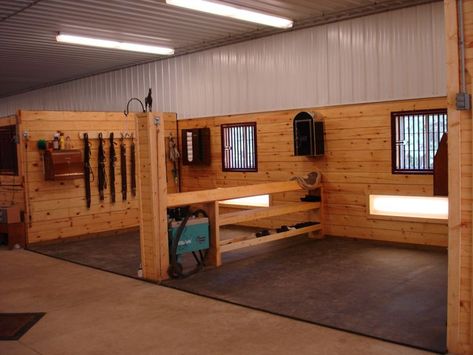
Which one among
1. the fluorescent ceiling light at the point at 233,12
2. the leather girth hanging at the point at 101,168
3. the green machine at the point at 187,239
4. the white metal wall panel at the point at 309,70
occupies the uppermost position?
the fluorescent ceiling light at the point at 233,12

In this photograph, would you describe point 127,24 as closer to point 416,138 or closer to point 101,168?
point 101,168

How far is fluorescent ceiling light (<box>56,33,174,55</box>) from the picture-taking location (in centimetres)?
848

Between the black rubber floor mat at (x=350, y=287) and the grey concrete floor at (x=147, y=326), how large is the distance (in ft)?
0.72

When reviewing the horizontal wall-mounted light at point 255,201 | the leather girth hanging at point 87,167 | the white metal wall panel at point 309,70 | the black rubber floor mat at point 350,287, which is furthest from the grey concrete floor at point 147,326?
the white metal wall panel at point 309,70

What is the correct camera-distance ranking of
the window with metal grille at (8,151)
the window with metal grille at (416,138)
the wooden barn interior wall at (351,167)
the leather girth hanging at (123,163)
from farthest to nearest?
the leather girth hanging at (123,163) < the window with metal grille at (8,151) < the wooden barn interior wall at (351,167) < the window with metal grille at (416,138)

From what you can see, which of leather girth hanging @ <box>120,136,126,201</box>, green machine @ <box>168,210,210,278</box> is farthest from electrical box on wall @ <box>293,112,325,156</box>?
leather girth hanging @ <box>120,136,126,201</box>

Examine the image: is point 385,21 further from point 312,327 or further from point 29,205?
point 29,205

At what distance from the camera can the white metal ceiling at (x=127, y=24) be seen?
6.96 metres

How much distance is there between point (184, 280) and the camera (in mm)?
5789

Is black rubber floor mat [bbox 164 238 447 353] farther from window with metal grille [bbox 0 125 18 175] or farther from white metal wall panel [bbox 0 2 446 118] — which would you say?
window with metal grille [bbox 0 125 18 175]

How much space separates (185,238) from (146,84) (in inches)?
230

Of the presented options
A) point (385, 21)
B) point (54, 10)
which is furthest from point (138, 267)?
point (385, 21)

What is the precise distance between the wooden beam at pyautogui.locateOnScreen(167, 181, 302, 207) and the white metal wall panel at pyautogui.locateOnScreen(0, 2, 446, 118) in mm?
1598

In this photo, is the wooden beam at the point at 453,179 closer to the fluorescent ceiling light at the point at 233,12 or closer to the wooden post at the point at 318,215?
the fluorescent ceiling light at the point at 233,12
